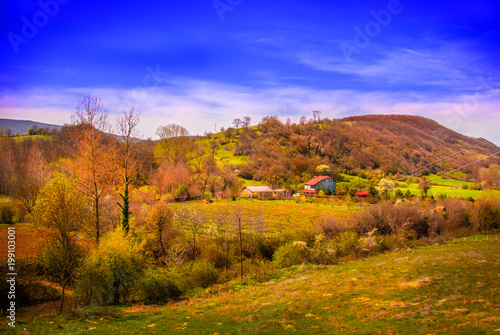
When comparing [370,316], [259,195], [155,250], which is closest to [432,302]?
[370,316]

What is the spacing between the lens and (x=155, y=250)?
1106 inches

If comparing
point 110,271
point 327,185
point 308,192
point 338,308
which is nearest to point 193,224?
point 110,271

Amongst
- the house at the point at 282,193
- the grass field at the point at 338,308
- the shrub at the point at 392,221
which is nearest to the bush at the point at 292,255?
the grass field at the point at 338,308

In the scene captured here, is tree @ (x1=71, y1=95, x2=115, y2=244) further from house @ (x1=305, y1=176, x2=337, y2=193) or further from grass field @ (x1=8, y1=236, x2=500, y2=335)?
house @ (x1=305, y1=176, x2=337, y2=193)

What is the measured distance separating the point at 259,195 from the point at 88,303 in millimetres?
60623

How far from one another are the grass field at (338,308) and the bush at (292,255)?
6.11m

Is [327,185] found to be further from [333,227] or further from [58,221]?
[58,221]

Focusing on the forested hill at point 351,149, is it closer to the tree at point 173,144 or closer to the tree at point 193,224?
the tree at point 173,144

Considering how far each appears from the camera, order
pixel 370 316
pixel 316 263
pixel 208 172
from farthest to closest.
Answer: pixel 208 172 < pixel 316 263 < pixel 370 316

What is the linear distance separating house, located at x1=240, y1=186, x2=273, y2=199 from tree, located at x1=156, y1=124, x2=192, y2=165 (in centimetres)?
2051

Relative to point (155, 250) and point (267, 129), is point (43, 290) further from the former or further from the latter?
point (267, 129)

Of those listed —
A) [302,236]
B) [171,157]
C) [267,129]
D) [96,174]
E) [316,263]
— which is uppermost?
[267,129]

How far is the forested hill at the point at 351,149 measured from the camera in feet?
363

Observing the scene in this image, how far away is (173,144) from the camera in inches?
3273
